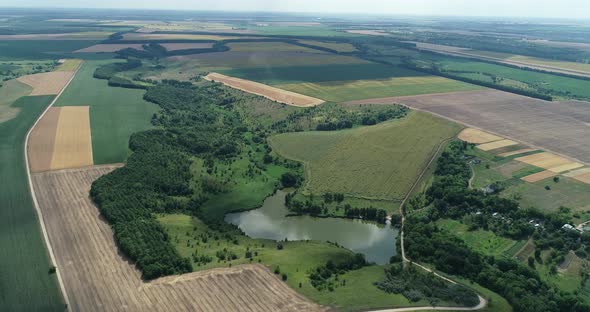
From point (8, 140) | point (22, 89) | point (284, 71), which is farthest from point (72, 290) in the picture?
point (284, 71)

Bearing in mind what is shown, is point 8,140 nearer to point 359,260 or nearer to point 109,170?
point 109,170

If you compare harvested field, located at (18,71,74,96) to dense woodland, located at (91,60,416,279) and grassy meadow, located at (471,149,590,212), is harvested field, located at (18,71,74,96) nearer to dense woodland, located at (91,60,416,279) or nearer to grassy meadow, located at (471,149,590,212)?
dense woodland, located at (91,60,416,279)

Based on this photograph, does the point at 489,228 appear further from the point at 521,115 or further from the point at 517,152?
the point at 521,115

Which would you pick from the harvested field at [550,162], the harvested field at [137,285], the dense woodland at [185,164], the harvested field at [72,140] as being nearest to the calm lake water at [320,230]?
the dense woodland at [185,164]

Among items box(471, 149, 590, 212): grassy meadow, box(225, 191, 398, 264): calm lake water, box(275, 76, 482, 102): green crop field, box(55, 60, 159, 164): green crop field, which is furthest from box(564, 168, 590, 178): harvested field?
box(55, 60, 159, 164): green crop field

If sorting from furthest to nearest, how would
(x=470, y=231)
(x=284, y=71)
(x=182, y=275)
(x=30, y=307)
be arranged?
1. (x=284, y=71)
2. (x=470, y=231)
3. (x=182, y=275)
4. (x=30, y=307)

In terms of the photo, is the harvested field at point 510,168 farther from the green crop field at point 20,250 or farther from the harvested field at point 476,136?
the green crop field at point 20,250

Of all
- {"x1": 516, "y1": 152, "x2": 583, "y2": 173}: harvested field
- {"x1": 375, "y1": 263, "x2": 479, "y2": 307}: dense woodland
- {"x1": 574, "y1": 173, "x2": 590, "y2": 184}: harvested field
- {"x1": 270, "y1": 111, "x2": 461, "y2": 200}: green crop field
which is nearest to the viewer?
{"x1": 375, "y1": 263, "x2": 479, "y2": 307}: dense woodland
